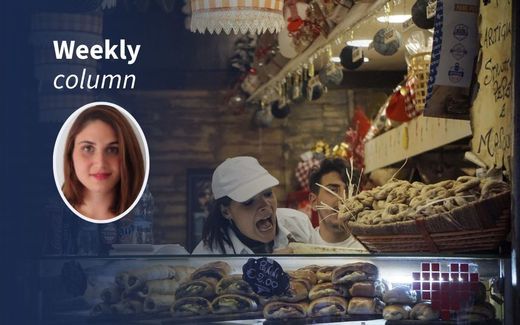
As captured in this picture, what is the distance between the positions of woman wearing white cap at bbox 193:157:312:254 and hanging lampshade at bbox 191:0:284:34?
1.53ft

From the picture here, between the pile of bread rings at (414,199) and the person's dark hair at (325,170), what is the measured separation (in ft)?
0.41

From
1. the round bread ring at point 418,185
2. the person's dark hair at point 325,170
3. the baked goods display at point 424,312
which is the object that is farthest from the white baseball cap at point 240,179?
the baked goods display at point 424,312

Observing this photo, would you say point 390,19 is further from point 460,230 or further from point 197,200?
point 197,200

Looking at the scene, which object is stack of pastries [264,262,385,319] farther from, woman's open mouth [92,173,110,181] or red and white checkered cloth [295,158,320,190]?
woman's open mouth [92,173,110,181]

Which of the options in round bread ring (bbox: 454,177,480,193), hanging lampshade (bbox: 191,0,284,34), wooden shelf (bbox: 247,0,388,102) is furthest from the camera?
wooden shelf (bbox: 247,0,388,102)

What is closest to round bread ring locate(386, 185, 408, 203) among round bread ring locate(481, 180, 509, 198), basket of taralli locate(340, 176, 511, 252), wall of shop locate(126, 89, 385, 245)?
basket of taralli locate(340, 176, 511, 252)

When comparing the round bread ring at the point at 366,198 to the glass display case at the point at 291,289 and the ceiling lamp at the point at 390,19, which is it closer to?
the glass display case at the point at 291,289

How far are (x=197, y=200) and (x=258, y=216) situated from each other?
267 mm

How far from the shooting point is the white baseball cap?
392 cm

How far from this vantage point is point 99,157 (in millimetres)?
3887

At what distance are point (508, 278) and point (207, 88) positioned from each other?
124 centimetres

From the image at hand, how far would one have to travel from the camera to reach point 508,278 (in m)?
3.89

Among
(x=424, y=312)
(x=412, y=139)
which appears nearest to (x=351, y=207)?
(x=424, y=312)

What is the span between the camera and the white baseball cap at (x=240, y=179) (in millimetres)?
3920
